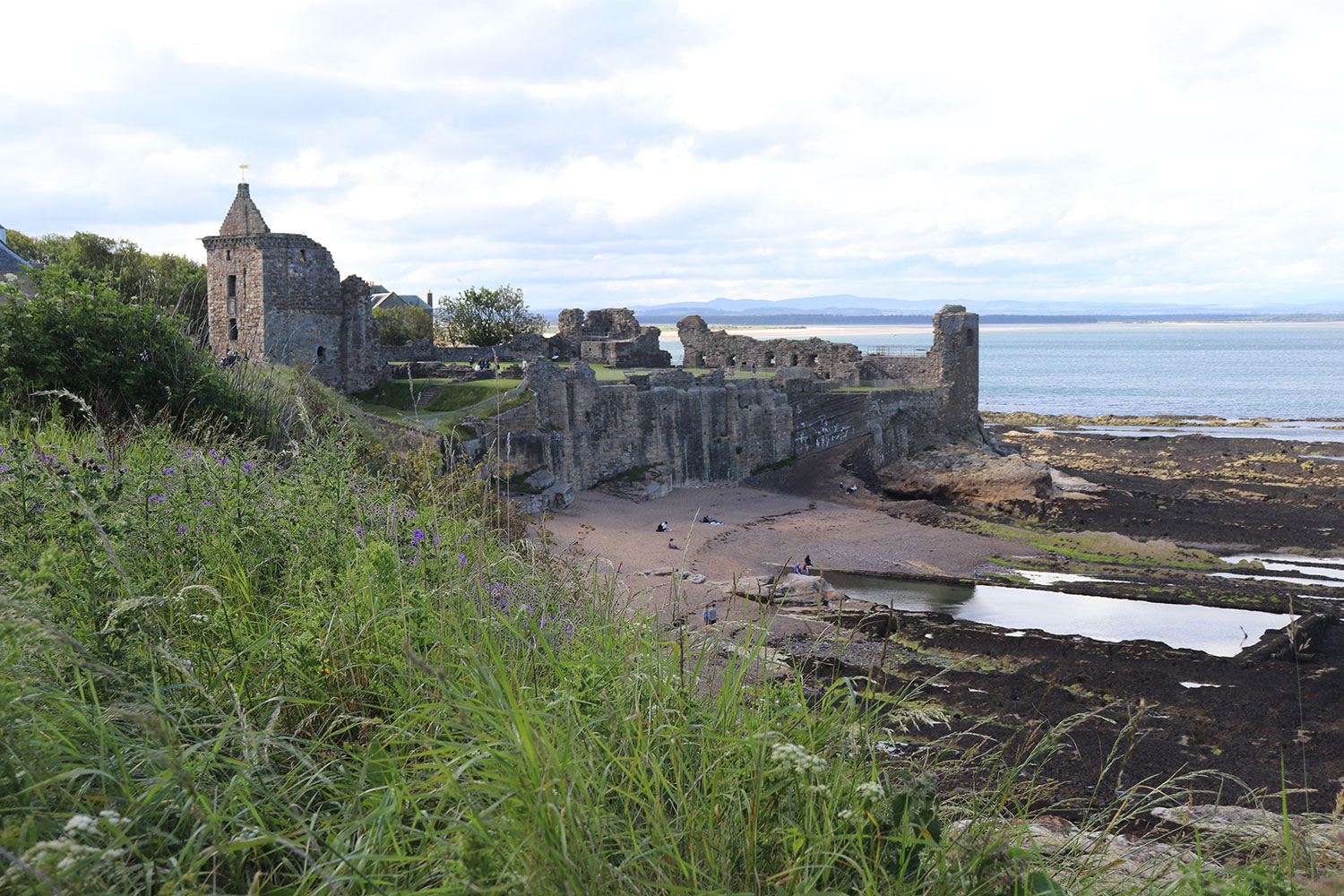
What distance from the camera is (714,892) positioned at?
2.16 meters

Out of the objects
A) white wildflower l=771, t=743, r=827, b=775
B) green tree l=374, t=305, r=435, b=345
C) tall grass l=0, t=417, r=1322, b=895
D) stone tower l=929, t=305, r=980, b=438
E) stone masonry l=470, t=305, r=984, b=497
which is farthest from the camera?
green tree l=374, t=305, r=435, b=345

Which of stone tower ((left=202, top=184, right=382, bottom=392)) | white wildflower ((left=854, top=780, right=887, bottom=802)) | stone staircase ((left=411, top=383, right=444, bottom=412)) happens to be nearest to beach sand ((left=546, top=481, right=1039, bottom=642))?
stone staircase ((left=411, top=383, right=444, bottom=412))

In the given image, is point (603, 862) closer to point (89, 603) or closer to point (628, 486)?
point (89, 603)

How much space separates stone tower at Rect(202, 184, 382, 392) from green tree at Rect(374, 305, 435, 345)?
1568 cm

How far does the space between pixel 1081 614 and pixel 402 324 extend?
3824 centimetres

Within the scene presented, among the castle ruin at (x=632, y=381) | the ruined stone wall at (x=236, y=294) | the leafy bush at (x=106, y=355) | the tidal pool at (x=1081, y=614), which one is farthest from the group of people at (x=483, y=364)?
the leafy bush at (x=106, y=355)

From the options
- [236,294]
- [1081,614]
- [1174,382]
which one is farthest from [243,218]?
[1174,382]

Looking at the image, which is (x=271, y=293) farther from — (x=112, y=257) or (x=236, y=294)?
(x=112, y=257)

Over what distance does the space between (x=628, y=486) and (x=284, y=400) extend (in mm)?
21257

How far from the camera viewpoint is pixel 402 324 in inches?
1885

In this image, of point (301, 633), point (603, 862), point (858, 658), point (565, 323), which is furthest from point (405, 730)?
point (565, 323)

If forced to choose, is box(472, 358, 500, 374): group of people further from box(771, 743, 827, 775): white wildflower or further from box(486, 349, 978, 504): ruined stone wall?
box(771, 743, 827, 775): white wildflower

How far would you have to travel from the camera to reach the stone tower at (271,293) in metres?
25.3

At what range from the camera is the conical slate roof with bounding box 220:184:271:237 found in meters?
25.7
